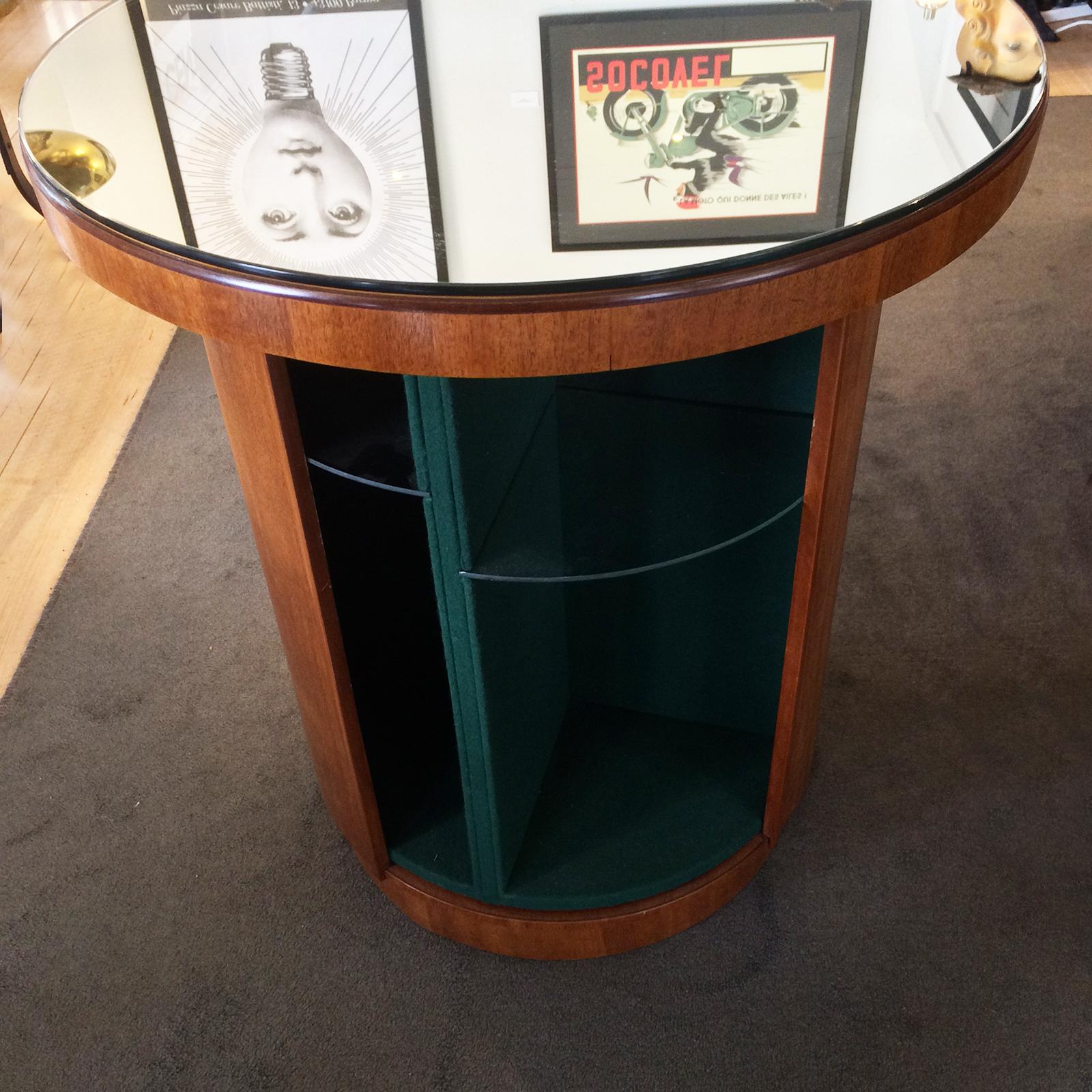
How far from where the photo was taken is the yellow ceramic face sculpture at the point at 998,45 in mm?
1133

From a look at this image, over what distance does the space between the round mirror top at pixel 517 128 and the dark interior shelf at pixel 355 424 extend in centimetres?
21

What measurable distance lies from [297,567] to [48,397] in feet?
5.38

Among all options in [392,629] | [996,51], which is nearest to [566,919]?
[392,629]

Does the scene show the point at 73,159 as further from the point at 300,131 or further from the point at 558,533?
the point at 558,533

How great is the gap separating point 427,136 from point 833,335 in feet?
1.38

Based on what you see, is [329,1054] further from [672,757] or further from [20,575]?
[20,575]

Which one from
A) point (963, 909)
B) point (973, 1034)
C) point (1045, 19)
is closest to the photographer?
point (973, 1034)

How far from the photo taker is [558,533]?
1264mm

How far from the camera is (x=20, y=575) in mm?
2135

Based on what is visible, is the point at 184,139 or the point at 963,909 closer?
the point at 184,139

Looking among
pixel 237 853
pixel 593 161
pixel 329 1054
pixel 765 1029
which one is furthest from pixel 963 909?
pixel 593 161

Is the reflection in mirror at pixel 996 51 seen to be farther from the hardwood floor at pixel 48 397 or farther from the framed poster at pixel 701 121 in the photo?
the hardwood floor at pixel 48 397

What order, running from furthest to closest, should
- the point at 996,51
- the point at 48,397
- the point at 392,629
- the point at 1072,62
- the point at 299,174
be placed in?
the point at 1072,62 < the point at 48,397 < the point at 392,629 < the point at 996,51 < the point at 299,174

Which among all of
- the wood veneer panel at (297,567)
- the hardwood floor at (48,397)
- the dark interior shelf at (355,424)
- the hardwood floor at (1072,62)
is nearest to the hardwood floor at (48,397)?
the hardwood floor at (48,397)
